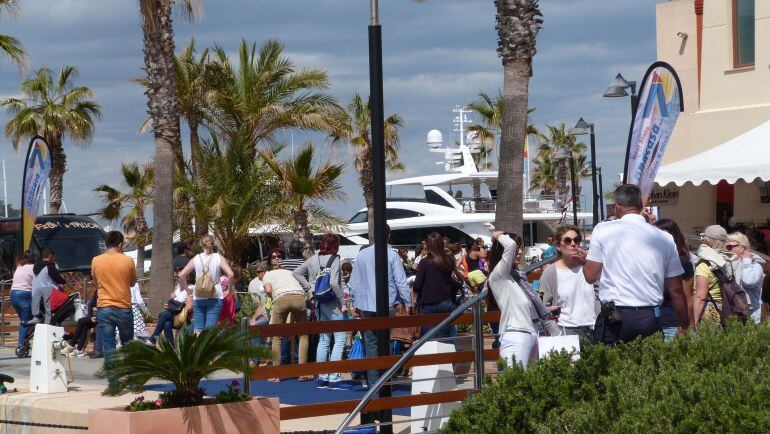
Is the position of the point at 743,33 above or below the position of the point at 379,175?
above

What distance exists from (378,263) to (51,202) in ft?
118

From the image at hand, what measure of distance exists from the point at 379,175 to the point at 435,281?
3233mm

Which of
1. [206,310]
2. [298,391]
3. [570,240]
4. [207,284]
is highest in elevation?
[570,240]

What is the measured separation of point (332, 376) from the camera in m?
13.2

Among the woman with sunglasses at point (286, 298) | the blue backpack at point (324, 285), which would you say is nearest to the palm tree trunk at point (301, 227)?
the woman with sunglasses at point (286, 298)

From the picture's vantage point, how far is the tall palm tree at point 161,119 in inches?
853

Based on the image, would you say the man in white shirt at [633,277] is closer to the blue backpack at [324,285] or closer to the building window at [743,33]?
the blue backpack at [324,285]

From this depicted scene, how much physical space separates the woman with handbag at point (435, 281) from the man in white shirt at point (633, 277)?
4.19 meters

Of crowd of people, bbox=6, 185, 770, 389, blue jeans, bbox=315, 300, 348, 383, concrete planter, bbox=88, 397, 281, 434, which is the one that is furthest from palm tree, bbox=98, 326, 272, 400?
blue jeans, bbox=315, 300, 348, 383

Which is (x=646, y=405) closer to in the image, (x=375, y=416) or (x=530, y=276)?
(x=375, y=416)

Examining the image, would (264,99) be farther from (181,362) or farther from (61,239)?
(181,362)

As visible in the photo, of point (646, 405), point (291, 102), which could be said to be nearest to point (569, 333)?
point (646, 405)

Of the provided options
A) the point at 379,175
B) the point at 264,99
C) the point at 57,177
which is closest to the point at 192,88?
the point at 264,99

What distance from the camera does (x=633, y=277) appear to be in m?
7.82
